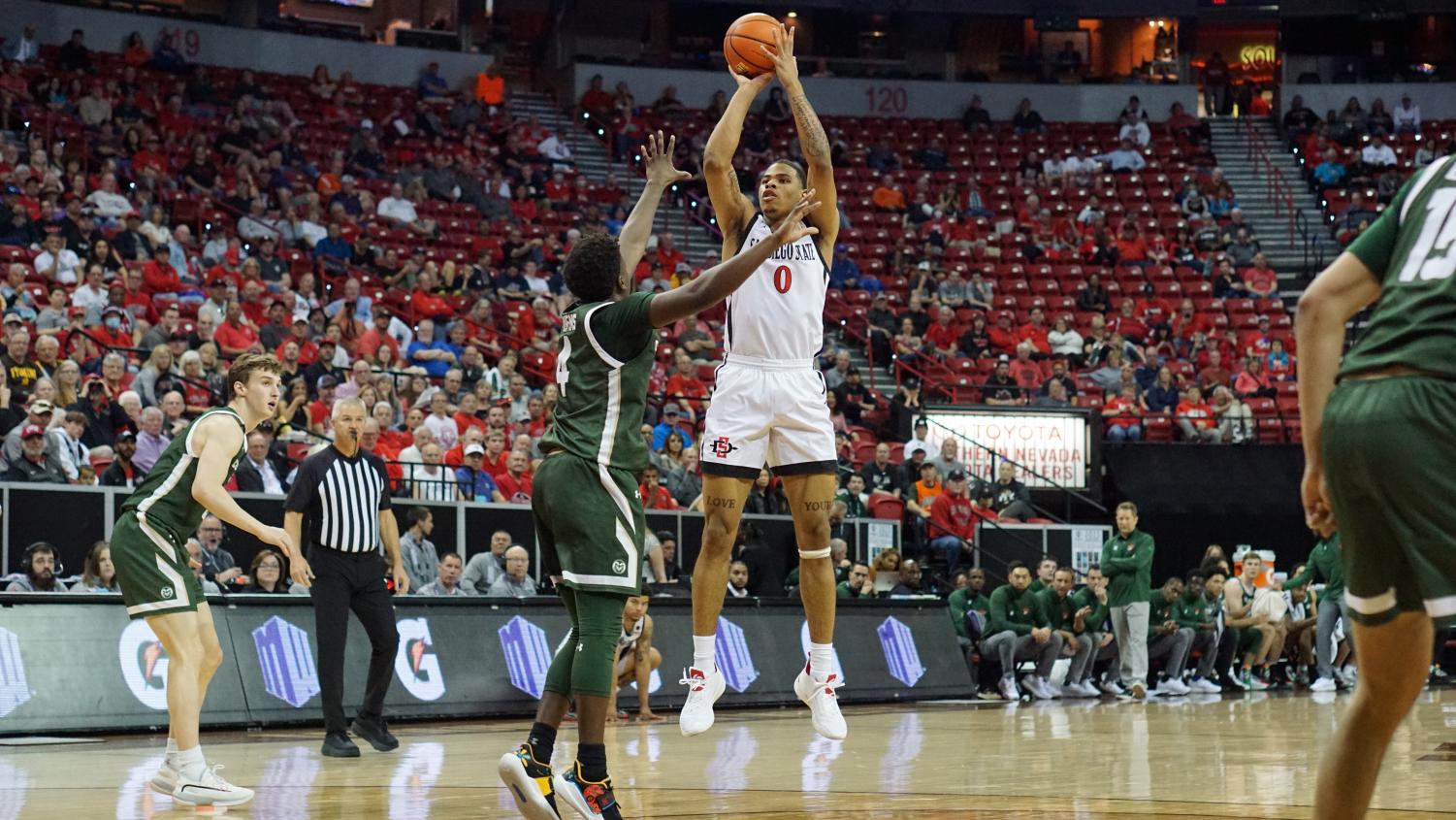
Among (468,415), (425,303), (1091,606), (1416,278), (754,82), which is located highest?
(754,82)

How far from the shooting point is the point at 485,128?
29.1m

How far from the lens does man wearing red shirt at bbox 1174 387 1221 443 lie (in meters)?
23.8

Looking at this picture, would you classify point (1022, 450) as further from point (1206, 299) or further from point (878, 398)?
point (1206, 299)

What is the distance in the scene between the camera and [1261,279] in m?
28.3

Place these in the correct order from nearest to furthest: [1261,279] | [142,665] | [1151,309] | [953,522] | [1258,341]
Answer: [142,665]
[953,522]
[1258,341]
[1151,309]
[1261,279]

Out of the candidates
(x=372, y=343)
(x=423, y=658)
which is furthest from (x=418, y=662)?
(x=372, y=343)

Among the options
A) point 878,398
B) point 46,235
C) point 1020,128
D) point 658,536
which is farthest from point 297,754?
point 1020,128

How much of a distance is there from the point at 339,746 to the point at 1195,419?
16928mm

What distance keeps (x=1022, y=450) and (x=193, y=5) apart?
17.7m

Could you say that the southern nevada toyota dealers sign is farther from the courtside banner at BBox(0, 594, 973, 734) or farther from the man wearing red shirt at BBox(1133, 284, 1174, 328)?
the courtside banner at BBox(0, 594, 973, 734)

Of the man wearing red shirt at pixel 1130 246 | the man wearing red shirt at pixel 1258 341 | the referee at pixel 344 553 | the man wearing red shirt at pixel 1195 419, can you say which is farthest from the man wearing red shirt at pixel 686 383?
the man wearing red shirt at pixel 1130 246

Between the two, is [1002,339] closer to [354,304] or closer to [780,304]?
[354,304]

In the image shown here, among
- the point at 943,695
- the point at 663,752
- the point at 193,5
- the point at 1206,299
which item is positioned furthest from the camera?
the point at 193,5

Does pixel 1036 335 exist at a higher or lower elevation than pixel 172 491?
higher
